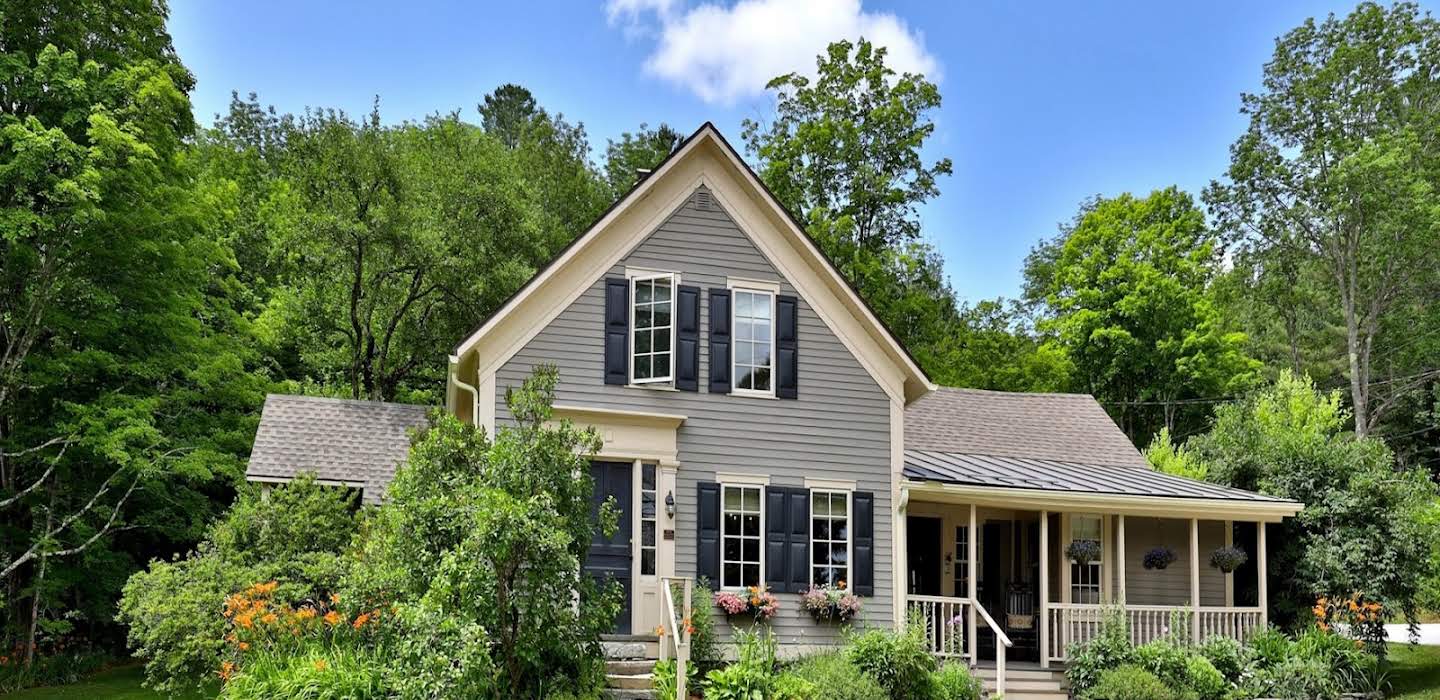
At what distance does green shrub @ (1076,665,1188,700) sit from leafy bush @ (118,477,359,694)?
973cm

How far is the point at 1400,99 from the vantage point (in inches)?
1309

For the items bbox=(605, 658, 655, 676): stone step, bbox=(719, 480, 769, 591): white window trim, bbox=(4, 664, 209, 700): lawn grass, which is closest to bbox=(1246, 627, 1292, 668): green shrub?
bbox=(719, 480, 769, 591): white window trim

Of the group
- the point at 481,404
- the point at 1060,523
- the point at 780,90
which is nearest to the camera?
the point at 481,404

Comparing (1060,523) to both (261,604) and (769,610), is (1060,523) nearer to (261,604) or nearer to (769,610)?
(769,610)

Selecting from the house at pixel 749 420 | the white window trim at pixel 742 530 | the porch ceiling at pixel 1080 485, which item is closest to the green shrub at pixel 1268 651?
the house at pixel 749 420

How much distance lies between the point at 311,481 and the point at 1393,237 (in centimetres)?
3125

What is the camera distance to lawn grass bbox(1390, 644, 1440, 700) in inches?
603

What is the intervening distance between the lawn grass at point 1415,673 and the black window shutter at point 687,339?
10481mm

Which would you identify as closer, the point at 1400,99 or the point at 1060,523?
the point at 1060,523

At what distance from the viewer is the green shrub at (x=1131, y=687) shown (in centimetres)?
1381

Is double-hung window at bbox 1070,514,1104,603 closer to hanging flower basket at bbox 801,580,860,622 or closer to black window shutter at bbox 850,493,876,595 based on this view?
black window shutter at bbox 850,493,876,595

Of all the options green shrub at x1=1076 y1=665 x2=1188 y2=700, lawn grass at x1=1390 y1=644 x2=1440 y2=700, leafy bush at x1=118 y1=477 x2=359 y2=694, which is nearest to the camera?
leafy bush at x1=118 y1=477 x2=359 y2=694

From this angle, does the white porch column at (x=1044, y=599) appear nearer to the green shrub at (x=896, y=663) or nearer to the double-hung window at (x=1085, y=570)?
the double-hung window at (x=1085, y=570)

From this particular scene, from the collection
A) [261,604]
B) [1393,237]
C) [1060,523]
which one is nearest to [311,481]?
[261,604]
